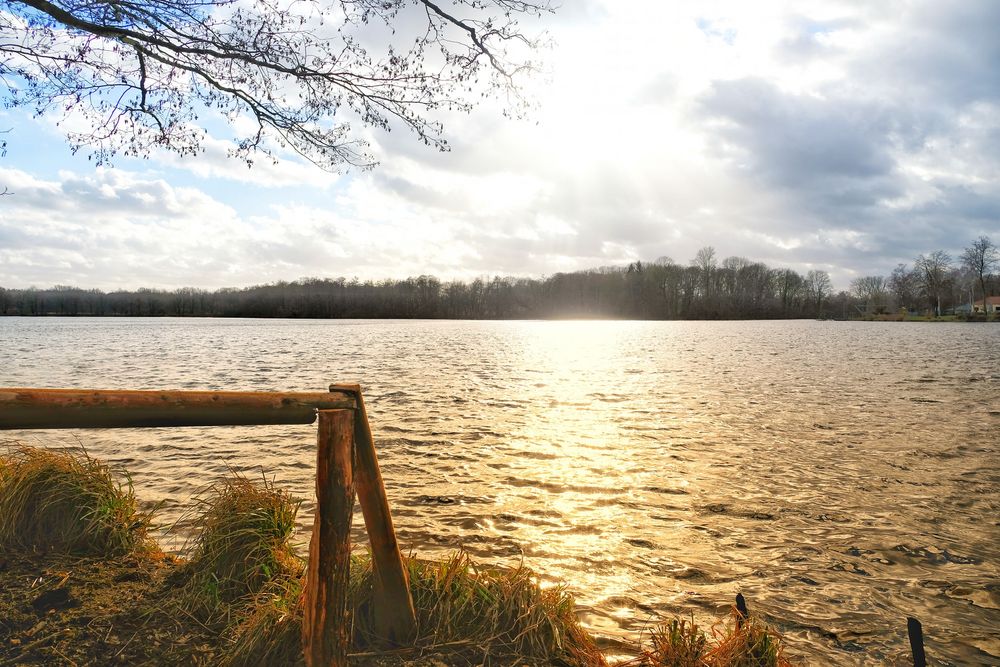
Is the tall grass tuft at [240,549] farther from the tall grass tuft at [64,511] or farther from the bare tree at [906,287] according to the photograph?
the bare tree at [906,287]

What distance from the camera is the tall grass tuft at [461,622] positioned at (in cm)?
339

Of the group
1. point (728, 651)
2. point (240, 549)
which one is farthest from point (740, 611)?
point (240, 549)

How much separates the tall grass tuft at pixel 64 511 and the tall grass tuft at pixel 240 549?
823 mm

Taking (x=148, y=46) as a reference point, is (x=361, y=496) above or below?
below

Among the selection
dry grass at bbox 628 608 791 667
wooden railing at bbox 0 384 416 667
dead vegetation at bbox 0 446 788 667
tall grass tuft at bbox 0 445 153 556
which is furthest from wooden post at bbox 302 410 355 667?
tall grass tuft at bbox 0 445 153 556

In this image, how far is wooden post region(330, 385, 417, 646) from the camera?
123 inches

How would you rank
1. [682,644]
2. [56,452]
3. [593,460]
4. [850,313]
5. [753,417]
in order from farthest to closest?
1. [850,313]
2. [753,417]
3. [593,460]
4. [56,452]
5. [682,644]

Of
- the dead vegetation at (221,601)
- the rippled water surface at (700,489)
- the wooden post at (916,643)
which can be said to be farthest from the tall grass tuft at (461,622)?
the wooden post at (916,643)

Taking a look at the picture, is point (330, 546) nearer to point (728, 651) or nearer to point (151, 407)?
point (151, 407)

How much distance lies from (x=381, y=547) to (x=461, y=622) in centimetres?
91

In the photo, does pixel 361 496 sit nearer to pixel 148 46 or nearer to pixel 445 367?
pixel 148 46

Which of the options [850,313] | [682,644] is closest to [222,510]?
[682,644]

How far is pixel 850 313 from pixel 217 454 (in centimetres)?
17289

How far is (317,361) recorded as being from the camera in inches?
1088
